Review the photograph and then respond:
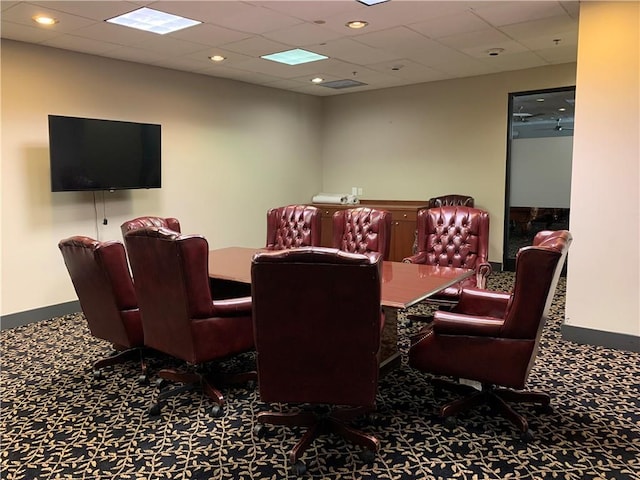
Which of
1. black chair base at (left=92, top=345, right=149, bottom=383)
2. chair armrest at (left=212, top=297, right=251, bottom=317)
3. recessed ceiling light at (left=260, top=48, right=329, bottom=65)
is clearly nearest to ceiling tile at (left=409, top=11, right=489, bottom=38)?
recessed ceiling light at (left=260, top=48, right=329, bottom=65)

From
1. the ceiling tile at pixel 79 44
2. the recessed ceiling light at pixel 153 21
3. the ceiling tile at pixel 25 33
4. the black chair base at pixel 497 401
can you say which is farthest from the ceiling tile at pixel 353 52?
the black chair base at pixel 497 401

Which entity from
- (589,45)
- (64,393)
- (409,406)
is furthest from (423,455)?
(589,45)

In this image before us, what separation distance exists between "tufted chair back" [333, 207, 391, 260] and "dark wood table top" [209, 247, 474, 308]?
1.94 ft

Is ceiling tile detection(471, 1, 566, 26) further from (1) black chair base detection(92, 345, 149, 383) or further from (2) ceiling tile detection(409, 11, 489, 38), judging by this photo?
(1) black chair base detection(92, 345, 149, 383)

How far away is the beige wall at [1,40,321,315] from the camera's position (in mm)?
4777

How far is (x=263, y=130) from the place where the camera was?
741cm

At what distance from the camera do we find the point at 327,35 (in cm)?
461

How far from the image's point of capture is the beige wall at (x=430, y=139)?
6809mm

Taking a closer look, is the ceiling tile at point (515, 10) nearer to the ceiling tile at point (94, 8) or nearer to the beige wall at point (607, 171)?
the beige wall at point (607, 171)

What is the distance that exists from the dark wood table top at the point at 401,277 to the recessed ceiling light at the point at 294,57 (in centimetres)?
A: 239

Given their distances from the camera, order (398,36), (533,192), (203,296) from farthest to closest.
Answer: (533,192) → (398,36) → (203,296)

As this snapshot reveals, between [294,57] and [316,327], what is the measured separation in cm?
415

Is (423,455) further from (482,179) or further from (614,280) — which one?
(482,179)

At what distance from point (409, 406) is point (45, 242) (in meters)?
4.01
